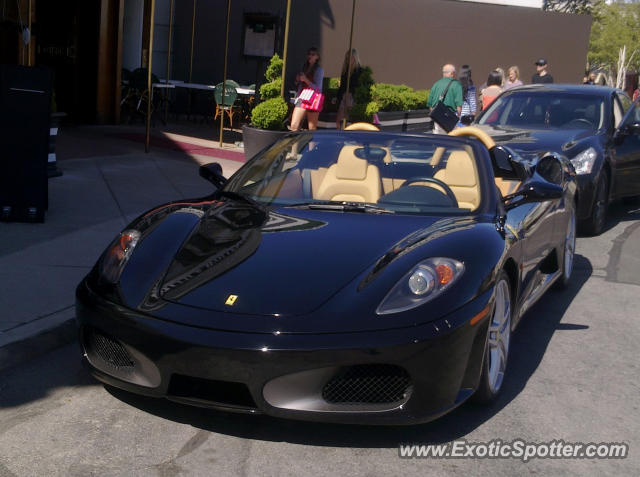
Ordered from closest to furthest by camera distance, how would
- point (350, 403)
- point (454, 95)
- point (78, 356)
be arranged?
point (350, 403), point (78, 356), point (454, 95)

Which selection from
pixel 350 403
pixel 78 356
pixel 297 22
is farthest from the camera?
pixel 297 22

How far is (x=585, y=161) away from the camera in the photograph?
29.5 feet

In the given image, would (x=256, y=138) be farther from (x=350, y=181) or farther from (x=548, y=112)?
(x=350, y=181)

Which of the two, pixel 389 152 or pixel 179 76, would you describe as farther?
pixel 179 76

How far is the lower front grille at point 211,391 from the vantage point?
3.55m

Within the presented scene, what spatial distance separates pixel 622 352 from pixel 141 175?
22.8 feet

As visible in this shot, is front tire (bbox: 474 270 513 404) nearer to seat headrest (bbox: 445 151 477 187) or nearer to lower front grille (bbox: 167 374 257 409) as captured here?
seat headrest (bbox: 445 151 477 187)

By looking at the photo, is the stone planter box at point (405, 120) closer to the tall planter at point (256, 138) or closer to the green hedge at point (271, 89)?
the green hedge at point (271, 89)

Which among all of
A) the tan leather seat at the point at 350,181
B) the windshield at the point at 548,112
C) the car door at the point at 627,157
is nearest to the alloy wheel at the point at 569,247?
the tan leather seat at the point at 350,181

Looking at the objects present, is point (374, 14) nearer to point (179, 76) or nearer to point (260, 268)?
point (179, 76)

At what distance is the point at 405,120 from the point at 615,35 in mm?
47257

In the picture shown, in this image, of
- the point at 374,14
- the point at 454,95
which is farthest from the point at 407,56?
the point at 454,95

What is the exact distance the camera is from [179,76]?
2252 centimetres

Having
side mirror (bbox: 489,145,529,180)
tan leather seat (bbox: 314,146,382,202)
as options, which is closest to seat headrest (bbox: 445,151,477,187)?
tan leather seat (bbox: 314,146,382,202)
